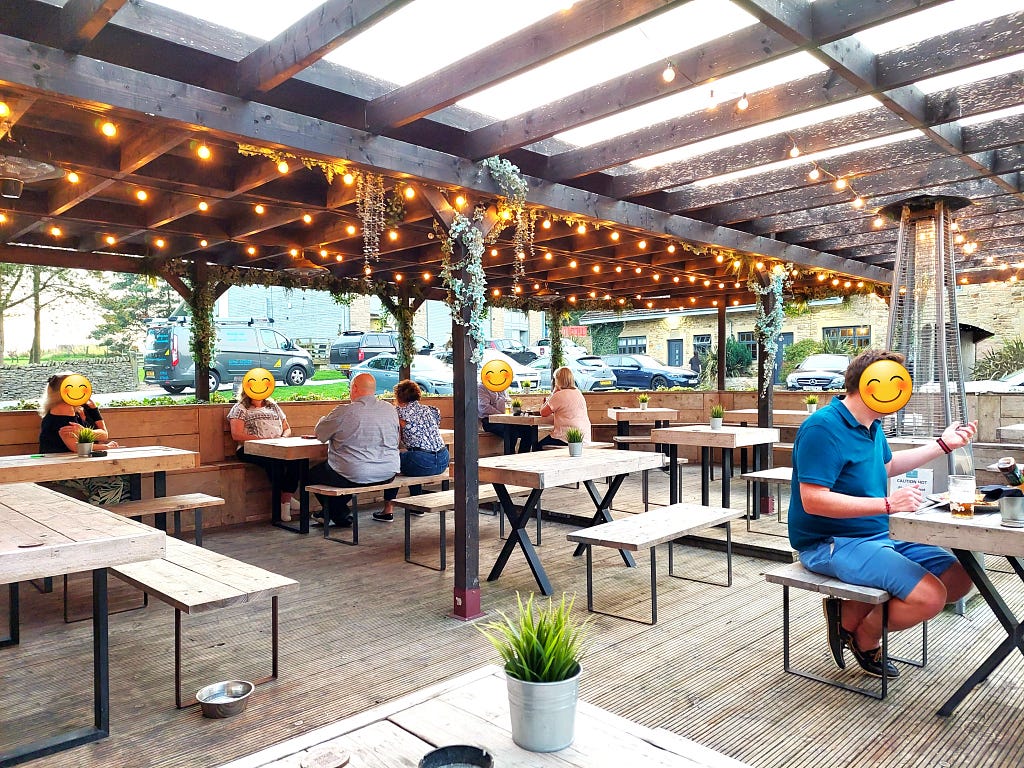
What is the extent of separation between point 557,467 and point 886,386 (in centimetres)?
217

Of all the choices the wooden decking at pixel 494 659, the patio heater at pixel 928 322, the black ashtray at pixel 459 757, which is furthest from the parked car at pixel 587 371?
the black ashtray at pixel 459 757

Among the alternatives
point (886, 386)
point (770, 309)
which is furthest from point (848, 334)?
point (886, 386)

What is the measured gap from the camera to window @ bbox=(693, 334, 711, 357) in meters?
19.2

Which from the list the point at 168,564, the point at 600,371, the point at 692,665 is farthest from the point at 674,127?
the point at 600,371

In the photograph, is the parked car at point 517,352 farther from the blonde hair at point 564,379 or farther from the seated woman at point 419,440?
the seated woman at point 419,440

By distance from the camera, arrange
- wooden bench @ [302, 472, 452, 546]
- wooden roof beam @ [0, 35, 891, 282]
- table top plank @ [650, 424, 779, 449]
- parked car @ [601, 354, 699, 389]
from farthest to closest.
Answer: parked car @ [601, 354, 699, 389]
table top plank @ [650, 424, 779, 449]
wooden bench @ [302, 472, 452, 546]
wooden roof beam @ [0, 35, 891, 282]

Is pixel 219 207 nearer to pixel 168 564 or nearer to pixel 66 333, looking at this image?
pixel 168 564

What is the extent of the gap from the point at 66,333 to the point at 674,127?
10.2 m

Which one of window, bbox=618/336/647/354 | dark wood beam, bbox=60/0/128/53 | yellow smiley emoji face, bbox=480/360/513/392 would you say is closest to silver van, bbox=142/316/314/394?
yellow smiley emoji face, bbox=480/360/513/392

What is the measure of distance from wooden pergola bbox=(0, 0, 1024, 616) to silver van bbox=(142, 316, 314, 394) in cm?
289

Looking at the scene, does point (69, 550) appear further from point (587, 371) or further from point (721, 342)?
point (587, 371)

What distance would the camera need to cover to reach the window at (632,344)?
21297 mm

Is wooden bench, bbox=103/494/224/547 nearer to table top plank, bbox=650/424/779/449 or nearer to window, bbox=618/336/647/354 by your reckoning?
table top plank, bbox=650/424/779/449

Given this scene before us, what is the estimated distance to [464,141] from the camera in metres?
4.07
